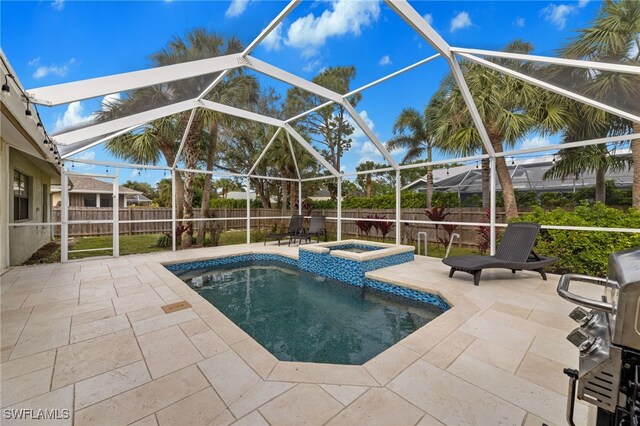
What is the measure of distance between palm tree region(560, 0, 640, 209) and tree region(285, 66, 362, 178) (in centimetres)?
507

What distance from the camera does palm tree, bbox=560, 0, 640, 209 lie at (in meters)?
3.64

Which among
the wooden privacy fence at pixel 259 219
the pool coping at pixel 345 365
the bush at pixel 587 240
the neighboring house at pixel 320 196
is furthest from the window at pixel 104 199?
the bush at pixel 587 240

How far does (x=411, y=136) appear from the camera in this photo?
49.1 ft

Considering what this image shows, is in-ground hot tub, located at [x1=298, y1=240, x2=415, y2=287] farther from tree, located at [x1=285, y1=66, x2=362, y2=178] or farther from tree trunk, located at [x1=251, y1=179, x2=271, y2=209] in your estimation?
tree trunk, located at [x1=251, y1=179, x2=271, y2=209]

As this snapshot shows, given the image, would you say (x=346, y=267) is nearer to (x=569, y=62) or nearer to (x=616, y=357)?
(x=569, y=62)

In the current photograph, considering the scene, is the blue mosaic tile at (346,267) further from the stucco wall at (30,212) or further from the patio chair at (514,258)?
the stucco wall at (30,212)

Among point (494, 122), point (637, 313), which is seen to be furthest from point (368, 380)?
point (494, 122)

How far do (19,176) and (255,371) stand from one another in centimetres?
954

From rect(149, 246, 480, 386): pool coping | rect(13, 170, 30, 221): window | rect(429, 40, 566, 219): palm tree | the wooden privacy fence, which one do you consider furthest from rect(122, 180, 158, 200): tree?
Result: rect(149, 246, 480, 386): pool coping

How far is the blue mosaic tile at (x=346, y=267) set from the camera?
5.05 meters

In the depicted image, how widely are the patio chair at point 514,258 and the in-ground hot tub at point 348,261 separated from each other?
147 cm

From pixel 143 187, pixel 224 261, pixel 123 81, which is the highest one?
pixel 143 187

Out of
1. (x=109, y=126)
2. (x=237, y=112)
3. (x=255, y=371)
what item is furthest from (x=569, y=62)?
(x=109, y=126)

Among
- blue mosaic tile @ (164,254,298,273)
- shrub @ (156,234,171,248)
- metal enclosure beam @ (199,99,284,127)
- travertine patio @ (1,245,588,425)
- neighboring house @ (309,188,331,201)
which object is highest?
metal enclosure beam @ (199,99,284,127)
